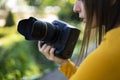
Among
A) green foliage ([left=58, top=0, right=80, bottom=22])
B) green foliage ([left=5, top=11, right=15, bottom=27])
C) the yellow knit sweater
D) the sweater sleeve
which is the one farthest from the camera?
green foliage ([left=58, top=0, right=80, bottom=22])

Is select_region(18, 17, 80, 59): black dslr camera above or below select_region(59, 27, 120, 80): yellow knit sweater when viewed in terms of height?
below

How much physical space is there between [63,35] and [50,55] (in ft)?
0.31

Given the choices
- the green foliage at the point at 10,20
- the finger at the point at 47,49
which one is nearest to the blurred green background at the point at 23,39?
the green foliage at the point at 10,20

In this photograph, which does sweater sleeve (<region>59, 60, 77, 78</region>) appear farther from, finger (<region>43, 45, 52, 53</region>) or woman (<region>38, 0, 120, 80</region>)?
woman (<region>38, 0, 120, 80</region>)

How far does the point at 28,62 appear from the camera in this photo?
123 inches

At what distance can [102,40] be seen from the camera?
1.00 meters

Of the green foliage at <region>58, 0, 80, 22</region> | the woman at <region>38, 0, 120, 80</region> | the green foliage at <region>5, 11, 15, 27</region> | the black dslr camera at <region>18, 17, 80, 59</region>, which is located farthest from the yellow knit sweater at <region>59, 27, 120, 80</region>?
the green foliage at <region>58, 0, 80, 22</region>

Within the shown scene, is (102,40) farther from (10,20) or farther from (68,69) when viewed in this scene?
(10,20)

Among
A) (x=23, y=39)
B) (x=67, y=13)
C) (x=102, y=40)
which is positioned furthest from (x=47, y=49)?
(x=67, y=13)

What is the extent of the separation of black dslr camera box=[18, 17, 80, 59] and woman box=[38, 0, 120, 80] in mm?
194

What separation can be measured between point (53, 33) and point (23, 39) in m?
1.92

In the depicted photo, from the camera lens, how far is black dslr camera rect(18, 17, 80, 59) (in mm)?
1286

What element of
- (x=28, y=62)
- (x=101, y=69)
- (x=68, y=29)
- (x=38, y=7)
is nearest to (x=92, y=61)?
(x=101, y=69)

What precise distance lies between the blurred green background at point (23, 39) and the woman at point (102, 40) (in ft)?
5.48
